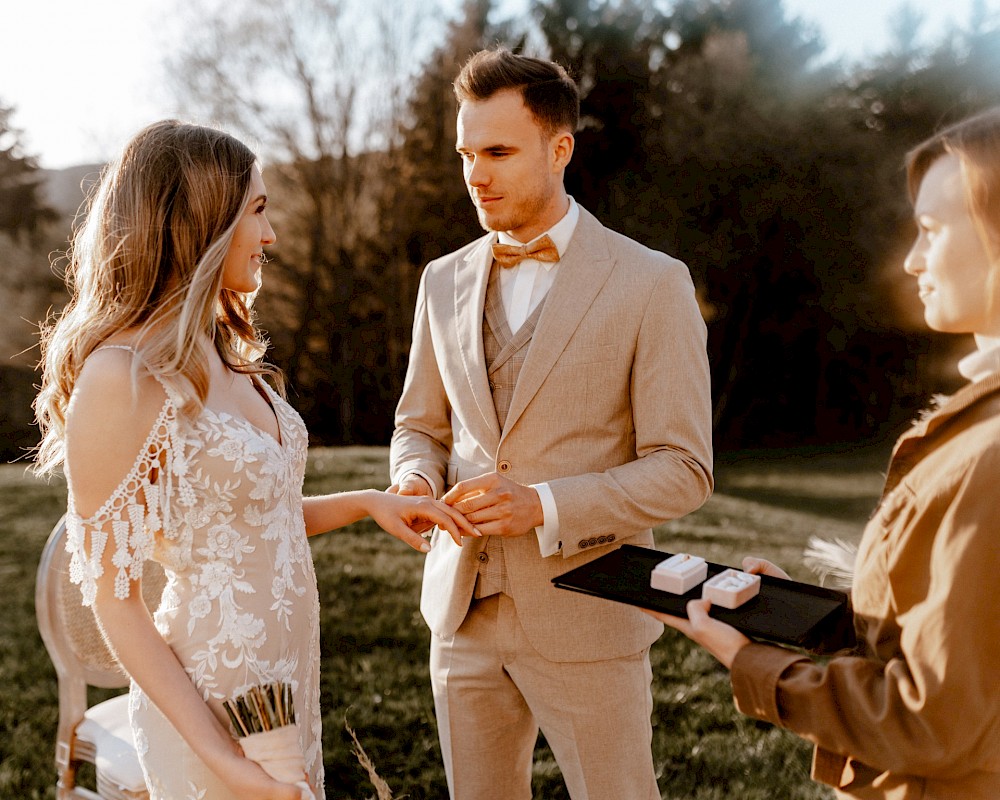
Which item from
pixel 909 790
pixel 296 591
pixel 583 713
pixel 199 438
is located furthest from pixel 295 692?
pixel 909 790

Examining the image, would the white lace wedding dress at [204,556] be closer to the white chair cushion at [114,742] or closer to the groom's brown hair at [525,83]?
the white chair cushion at [114,742]

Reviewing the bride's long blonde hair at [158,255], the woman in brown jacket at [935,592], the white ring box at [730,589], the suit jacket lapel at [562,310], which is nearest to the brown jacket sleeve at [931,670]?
the woman in brown jacket at [935,592]

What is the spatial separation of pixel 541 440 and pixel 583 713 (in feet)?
2.32


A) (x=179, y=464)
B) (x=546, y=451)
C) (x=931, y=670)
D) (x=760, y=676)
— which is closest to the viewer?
(x=931, y=670)

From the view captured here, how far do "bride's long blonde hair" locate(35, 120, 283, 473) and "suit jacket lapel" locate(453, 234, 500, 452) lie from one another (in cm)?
73

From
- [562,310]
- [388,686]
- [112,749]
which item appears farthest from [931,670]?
[388,686]

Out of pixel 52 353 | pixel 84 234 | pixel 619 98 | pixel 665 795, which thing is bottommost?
pixel 665 795

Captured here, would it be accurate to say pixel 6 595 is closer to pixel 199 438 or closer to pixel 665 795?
pixel 665 795

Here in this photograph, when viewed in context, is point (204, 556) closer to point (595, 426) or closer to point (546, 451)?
point (546, 451)

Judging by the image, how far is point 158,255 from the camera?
178 centimetres

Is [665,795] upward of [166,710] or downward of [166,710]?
downward

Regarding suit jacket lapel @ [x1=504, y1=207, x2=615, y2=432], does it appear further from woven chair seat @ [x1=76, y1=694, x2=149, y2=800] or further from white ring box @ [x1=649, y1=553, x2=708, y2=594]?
woven chair seat @ [x1=76, y1=694, x2=149, y2=800]

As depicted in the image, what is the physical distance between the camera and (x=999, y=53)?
15.4 m

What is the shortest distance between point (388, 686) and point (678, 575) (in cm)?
339
